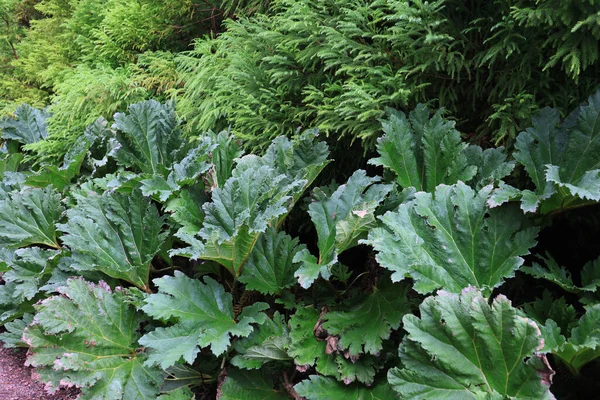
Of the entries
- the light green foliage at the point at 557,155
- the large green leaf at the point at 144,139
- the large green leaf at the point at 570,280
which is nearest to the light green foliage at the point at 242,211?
the large green leaf at the point at 144,139

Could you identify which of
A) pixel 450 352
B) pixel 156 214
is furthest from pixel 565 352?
pixel 156 214

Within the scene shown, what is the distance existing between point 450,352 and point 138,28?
3488mm

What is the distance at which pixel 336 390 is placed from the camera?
149 centimetres

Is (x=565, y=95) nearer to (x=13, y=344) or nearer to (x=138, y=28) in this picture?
(x=13, y=344)

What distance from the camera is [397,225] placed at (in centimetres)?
155

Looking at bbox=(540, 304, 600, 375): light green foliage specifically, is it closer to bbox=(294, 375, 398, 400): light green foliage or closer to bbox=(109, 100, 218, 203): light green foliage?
bbox=(294, 375, 398, 400): light green foliage

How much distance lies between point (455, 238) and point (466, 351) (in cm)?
43

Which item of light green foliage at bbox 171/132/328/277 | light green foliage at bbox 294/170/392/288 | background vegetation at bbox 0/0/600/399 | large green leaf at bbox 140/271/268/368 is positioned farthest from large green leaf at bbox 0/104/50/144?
light green foliage at bbox 294/170/392/288

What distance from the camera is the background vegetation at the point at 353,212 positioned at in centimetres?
150

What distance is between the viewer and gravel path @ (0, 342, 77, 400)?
6.82 ft

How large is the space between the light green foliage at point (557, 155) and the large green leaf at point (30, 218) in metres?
→ 2.13

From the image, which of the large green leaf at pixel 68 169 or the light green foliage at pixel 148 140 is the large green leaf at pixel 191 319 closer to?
the light green foliage at pixel 148 140

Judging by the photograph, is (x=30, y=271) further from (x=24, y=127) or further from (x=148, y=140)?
(x=24, y=127)

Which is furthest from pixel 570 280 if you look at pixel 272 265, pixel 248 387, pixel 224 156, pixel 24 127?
pixel 24 127
